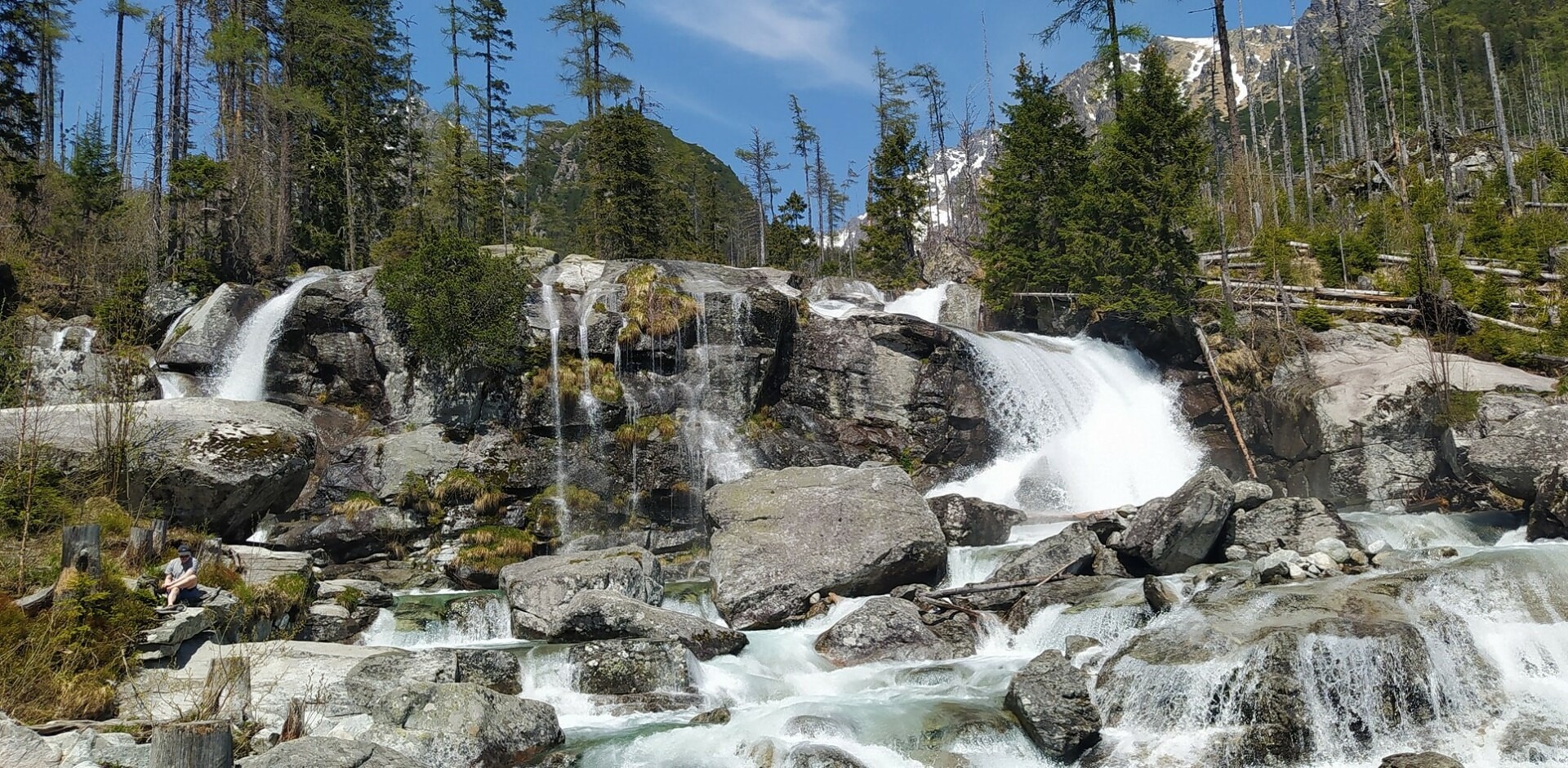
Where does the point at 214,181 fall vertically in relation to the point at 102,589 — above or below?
above

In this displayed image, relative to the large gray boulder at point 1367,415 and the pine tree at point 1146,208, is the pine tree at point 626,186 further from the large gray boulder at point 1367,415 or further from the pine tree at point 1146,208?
the large gray boulder at point 1367,415

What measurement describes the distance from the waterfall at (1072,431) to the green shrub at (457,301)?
12.2m

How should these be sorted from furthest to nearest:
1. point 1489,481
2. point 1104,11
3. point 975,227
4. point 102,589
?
point 975,227 < point 1104,11 < point 1489,481 < point 102,589

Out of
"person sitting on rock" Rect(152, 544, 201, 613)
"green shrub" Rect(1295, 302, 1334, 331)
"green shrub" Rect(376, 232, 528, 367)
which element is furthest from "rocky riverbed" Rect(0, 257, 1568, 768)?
"green shrub" Rect(376, 232, 528, 367)

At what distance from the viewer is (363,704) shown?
9508 millimetres

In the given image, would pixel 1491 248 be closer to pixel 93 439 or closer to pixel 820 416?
pixel 820 416

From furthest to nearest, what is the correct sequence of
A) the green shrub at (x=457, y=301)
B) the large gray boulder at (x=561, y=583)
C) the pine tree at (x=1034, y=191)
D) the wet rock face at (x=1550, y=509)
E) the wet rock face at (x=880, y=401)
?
1. the pine tree at (x=1034, y=191)
2. the wet rock face at (x=880, y=401)
3. the green shrub at (x=457, y=301)
4. the large gray boulder at (x=561, y=583)
5. the wet rock face at (x=1550, y=509)

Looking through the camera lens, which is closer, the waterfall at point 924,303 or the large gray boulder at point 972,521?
the large gray boulder at point 972,521

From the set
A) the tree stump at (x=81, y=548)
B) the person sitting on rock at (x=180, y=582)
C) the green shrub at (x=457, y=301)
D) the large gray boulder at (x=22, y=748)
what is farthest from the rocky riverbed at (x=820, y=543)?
the tree stump at (x=81, y=548)

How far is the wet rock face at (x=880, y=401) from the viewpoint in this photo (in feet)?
76.6

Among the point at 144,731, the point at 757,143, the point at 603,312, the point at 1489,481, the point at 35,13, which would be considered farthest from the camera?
the point at 757,143

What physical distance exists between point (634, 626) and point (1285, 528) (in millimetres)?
11063

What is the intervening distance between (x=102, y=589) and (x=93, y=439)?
5154 mm

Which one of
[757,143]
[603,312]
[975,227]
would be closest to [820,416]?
[603,312]
